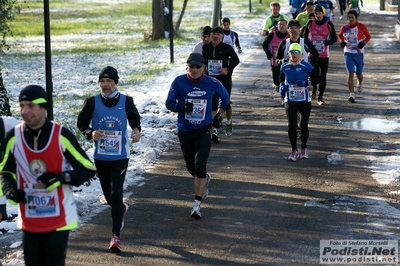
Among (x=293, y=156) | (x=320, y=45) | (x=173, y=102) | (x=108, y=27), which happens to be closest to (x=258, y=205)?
(x=173, y=102)

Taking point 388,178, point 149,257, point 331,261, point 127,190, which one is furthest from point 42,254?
point 388,178

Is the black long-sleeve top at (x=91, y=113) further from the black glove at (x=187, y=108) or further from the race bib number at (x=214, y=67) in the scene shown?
the race bib number at (x=214, y=67)

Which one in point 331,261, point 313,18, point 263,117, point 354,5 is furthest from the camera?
point 354,5

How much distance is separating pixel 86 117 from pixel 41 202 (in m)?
2.49

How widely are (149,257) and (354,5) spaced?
2363 cm

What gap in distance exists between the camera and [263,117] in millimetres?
16125

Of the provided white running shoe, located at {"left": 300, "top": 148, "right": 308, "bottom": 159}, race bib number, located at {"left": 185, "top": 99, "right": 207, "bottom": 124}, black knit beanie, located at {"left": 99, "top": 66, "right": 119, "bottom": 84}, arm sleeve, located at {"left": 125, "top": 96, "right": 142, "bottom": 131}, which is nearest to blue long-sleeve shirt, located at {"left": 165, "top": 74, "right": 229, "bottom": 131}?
race bib number, located at {"left": 185, "top": 99, "right": 207, "bottom": 124}

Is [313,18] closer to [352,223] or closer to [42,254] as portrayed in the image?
[352,223]

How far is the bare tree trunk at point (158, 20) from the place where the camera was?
32000mm

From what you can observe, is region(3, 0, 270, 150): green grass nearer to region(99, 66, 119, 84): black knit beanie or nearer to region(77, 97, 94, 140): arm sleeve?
region(77, 97, 94, 140): arm sleeve

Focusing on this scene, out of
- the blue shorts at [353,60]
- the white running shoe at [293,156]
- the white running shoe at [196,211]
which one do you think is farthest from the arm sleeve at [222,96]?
the blue shorts at [353,60]

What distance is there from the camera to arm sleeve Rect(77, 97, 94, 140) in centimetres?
838

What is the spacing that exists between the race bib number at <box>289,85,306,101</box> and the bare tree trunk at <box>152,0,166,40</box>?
20.2 metres

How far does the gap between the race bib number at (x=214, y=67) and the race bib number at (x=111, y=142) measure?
575 centimetres
